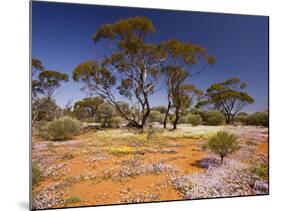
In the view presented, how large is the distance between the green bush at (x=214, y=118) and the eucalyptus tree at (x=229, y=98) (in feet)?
0.19

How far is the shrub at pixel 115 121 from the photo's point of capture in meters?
5.07

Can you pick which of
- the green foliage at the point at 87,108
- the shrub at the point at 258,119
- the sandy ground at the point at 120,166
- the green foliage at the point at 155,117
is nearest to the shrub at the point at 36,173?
the sandy ground at the point at 120,166

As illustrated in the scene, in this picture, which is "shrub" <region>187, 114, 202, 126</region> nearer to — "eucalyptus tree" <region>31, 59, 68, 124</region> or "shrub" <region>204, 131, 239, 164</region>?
"shrub" <region>204, 131, 239, 164</region>

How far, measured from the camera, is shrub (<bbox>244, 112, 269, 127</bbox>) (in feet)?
18.3

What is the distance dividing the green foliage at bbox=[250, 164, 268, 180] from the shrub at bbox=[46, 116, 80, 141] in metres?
2.34

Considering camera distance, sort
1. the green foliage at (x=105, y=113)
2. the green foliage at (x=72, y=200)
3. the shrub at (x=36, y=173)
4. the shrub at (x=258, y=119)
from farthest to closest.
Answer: the shrub at (x=258, y=119)
the green foliage at (x=105, y=113)
the green foliage at (x=72, y=200)
the shrub at (x=36, y=173)

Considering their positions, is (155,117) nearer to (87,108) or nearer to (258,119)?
(87,108)

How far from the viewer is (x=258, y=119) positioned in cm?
563

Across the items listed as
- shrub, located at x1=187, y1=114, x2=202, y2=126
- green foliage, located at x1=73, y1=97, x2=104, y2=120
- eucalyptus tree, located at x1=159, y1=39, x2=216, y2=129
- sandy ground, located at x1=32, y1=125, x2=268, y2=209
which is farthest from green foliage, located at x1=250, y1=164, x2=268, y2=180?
green foliage, located at x1=73, y1=97, x2=104, y2=120

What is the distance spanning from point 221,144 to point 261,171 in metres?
0.66

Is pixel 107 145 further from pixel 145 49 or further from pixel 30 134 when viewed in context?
pixel 145 49

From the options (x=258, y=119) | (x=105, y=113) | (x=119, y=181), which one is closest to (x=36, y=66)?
(x=105, y=113)

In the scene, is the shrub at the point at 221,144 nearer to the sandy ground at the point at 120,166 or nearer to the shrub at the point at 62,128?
the sandy ground at the point at 120,166
